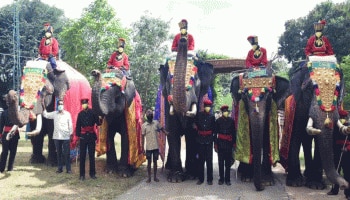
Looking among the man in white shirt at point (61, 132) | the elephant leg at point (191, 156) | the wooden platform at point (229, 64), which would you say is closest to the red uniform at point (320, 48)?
the elephant leg at point (191, 156)

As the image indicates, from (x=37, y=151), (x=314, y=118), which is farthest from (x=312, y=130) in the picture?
(x=37, y=151)

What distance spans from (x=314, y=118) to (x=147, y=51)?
1819cm

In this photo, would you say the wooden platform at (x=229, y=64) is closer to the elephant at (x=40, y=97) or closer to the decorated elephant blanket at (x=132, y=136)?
the elephant at (x=40, y=97)

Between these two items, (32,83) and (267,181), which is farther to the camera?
(32,83)

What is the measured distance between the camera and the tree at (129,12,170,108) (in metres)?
23.8

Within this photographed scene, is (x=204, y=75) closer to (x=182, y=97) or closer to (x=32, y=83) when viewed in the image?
(x=182, y=97)

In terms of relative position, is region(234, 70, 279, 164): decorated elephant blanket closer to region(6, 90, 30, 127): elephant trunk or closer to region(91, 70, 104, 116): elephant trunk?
region(91, 70, 104, 116): elephant trunk

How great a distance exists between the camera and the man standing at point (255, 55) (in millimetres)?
8164

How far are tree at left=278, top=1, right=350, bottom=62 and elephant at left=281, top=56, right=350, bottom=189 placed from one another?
17334 mm

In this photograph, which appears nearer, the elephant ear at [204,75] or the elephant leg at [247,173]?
the elephant leg at [247,173]

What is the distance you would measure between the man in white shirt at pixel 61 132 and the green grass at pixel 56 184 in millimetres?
322

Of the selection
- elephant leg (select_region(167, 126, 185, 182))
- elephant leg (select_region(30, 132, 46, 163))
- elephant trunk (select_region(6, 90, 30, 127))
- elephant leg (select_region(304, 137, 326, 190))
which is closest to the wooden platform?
elephant leg (select_region(30, 132, 46, 163))

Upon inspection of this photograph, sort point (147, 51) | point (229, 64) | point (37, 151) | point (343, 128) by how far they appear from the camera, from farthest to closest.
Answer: point (147, 51)
point (229, 64)
point (37, 151)
point (343, 128)

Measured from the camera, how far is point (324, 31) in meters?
25.1
